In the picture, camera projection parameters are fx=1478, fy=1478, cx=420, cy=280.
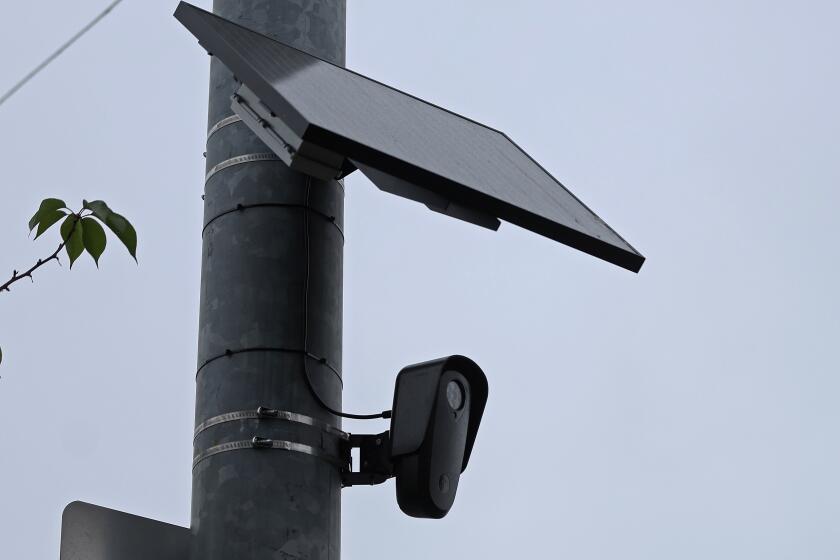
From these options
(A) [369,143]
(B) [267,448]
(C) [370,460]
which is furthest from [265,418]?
(A) [369,143]

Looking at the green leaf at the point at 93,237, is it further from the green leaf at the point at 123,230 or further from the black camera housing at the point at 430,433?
the black camera housing at the point at 430,433

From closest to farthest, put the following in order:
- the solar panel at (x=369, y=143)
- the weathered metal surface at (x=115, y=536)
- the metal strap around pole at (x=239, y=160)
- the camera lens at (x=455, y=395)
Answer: the weathered metal surface at (x=115, y=536), the solar panel at (x=369, y=143), the camera lens at (x=455, y=395), the metal strap around pole at (x=239, y=160)

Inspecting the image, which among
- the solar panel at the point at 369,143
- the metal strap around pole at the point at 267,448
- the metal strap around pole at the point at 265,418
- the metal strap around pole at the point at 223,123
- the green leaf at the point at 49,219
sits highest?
the metal strap around pole at the point at 223,123

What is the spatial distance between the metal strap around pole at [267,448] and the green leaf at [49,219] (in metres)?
2.19

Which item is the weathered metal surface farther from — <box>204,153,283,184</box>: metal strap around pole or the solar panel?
<box>204,153,283,184</box>: metal strap around pole

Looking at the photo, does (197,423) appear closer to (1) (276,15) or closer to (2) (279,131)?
(2) (279,131)

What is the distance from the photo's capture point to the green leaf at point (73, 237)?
283 cm

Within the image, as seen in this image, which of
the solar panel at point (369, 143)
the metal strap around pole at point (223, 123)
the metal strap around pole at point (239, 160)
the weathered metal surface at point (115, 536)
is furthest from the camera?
the metal strap around pole at point (223, 123)

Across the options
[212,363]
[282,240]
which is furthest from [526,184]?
[212,363]

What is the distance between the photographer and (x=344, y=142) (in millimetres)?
4660

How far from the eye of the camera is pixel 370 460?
520 centimetres

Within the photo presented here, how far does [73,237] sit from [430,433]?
236 centimetres

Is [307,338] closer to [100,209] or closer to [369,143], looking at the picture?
[369,143]

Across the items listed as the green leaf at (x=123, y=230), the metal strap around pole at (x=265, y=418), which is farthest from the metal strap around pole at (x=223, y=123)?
the green leaf at (x=123, y=230)
